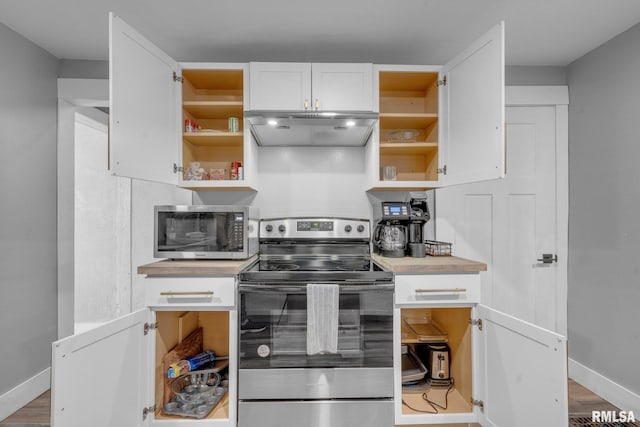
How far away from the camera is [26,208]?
200 cm

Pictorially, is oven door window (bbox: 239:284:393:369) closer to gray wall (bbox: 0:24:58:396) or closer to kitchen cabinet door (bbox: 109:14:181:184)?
kitchen cabinet door (bbox: 109:14:181:184)

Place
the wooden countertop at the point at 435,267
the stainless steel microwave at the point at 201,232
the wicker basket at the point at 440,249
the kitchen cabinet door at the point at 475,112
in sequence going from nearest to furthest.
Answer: the kitchen cabinet door at the point at 475,112 → the wooden countertop at the point at 435,267 → the stainless steel microwave at the point at 201,232 → the wicker basket at the point at 440,249

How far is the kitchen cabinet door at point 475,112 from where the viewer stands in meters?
1.55

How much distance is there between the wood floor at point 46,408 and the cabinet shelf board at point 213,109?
7.03 ft

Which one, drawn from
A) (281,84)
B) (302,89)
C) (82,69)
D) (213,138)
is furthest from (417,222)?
(82,69)

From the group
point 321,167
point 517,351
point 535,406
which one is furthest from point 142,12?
point 535,406

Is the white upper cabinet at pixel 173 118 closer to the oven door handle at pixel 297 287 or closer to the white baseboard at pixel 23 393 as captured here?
the oven door handle at pixel 297 287

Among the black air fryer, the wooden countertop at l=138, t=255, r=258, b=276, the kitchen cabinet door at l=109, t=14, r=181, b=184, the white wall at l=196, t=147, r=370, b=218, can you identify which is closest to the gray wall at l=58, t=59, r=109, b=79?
the kitchen cabinet door at l=109, t=14, r=181, b=184

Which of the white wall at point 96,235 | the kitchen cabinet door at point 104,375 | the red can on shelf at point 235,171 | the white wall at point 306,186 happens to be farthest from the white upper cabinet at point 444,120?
the white wall at point 96,235

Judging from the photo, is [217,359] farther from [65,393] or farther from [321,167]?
[321,167]

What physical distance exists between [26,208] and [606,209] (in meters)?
3.92

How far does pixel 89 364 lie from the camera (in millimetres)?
1217

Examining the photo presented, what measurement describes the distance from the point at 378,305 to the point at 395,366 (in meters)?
0.35

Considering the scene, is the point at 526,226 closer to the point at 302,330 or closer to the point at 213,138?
the point at 302,330
